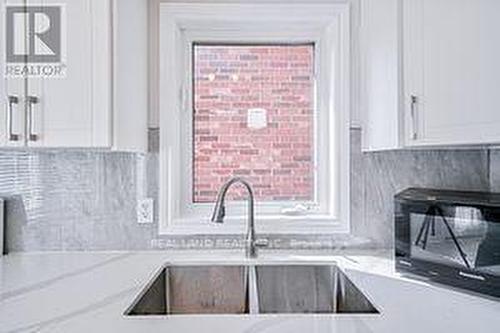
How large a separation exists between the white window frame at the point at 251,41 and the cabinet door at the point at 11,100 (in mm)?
546

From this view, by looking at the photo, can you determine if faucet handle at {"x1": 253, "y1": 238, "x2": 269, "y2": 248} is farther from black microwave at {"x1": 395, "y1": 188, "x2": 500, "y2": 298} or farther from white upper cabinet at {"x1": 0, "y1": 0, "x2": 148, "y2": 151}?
white upper cabinet at {"x1": 0, "y1": 0, "x2": 148, "y2": 151}

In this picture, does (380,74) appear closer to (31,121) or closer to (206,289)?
(206,289)

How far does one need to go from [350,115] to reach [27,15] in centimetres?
123

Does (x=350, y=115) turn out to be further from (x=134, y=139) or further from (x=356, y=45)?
(x=134, y=139)

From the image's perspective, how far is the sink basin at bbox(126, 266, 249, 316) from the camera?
178 cm

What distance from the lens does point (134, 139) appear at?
1.78m

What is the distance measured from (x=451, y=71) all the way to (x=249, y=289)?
1012 mm

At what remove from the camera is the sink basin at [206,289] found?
1777 millimetres

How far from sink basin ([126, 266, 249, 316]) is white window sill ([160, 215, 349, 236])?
206mm

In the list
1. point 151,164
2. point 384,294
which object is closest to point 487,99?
point 384,294

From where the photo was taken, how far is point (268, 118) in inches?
83.0

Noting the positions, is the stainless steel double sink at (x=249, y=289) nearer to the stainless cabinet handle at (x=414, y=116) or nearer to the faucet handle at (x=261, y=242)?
the faucet handle at (x=261, y=242)

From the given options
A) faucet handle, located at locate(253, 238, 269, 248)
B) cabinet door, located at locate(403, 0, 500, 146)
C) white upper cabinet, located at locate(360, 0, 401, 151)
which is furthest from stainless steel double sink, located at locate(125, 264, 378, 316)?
cabinet door, located at locate(403, 0, 500, 146)

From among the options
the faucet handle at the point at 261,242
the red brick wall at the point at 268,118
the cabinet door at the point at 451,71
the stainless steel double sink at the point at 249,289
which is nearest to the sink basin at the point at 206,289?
the stainless steel double sink at the point at 249,289
